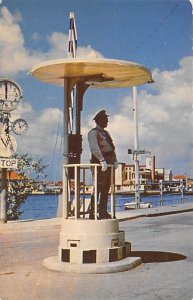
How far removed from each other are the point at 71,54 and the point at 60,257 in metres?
6.02

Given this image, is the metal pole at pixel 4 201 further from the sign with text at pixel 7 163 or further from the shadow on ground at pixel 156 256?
the shadow on ground at pixel 156 256

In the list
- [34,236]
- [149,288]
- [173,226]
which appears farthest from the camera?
[173,226]

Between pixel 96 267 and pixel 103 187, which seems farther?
pixel 103 187

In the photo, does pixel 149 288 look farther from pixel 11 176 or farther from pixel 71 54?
pixel 11 176

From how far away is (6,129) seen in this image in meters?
15.3

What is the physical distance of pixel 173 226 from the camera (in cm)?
1263

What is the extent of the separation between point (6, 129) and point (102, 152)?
28.5 ft

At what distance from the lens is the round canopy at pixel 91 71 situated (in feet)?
21.4

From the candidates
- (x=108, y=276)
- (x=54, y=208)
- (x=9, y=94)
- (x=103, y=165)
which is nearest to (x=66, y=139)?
(x=103, y=165)

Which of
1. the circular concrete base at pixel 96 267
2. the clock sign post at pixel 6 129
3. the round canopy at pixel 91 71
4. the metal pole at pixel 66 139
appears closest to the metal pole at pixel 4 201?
the clock sign post at pixel 6 129

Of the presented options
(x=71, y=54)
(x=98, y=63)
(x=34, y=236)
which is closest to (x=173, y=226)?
(x=34, y=236)

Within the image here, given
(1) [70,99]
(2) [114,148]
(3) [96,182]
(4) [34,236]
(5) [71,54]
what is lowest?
(4) [34,236]

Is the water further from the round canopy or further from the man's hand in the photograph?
the man's hand

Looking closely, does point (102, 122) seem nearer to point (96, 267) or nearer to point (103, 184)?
point (103, 184)
